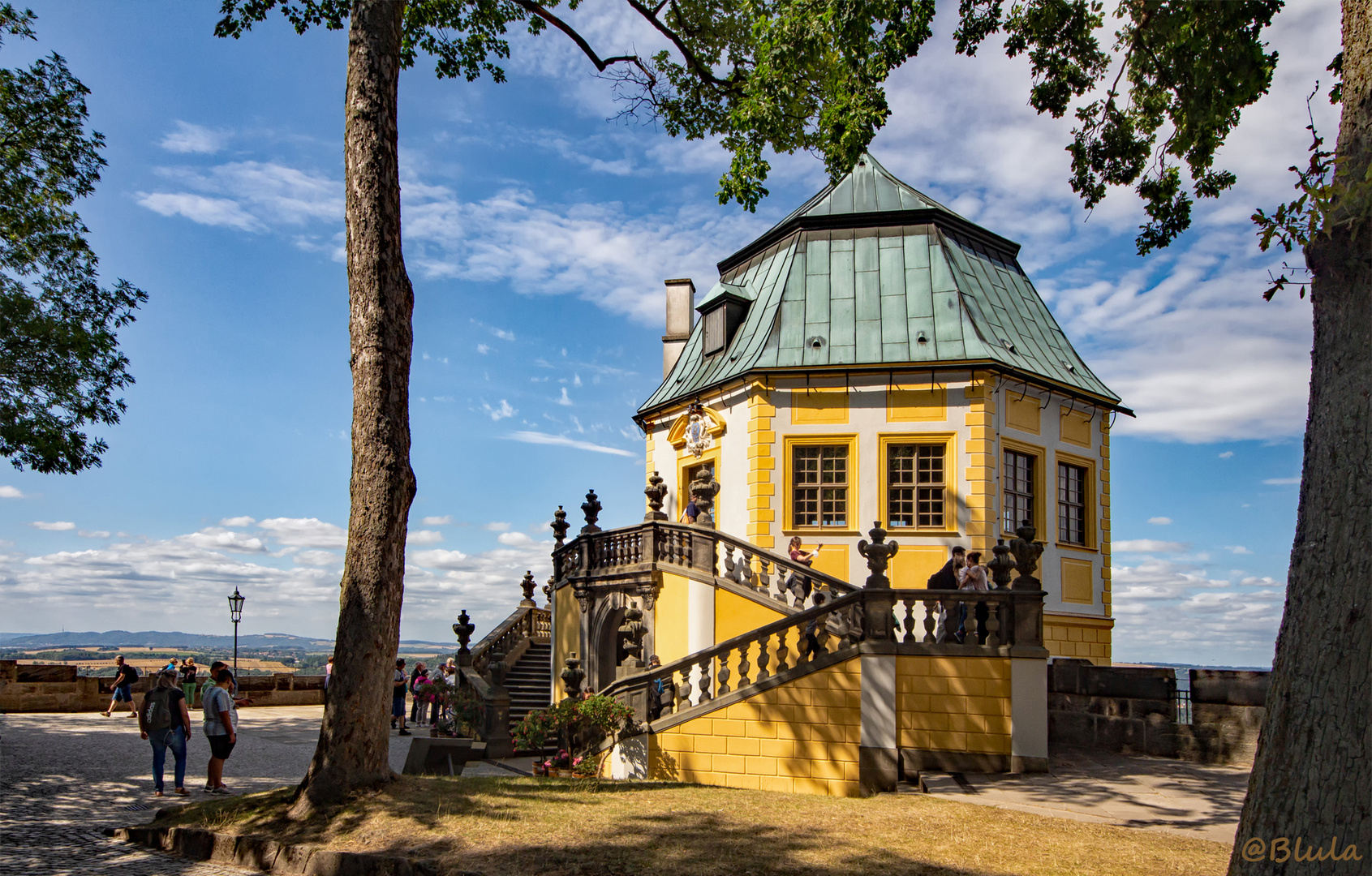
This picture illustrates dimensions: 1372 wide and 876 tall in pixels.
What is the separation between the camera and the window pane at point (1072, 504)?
19.1 m

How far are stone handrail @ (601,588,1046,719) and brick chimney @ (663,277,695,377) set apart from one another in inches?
480

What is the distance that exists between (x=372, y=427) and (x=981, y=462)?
40.2 ft

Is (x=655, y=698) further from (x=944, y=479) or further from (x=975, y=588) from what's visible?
(x=944, y=479)

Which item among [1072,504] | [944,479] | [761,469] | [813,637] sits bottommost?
[813,637]

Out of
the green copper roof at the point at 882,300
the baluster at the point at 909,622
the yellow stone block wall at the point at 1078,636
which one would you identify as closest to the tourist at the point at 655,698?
the baluster at the point at 909,622

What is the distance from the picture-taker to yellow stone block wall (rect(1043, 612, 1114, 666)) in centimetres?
1828

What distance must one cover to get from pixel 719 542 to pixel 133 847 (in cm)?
975

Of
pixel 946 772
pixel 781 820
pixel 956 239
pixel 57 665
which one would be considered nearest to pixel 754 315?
pixel 956 239

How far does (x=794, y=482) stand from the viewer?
60.5 feet

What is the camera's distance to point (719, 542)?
1616 cm

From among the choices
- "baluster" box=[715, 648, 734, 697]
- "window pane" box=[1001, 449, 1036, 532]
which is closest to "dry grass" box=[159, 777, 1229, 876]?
"baluster" box=[715, 648, 734, 697]

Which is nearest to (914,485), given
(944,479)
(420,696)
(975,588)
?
(944,479)

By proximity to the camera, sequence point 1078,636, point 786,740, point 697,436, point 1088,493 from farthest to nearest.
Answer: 1. point 697,436
2. point 1088,493
3. point 1078,636
4. point 786,740

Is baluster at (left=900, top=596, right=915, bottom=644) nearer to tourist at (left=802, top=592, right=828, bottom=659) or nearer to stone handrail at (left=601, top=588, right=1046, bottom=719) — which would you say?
stone handrail at (left=601, top=588, right=1046, bottom=719)
